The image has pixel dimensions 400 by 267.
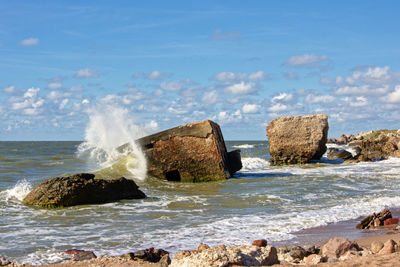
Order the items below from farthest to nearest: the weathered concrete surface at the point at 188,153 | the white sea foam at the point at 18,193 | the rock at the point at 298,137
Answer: the rock at the point at 298,137 < the weathered concrete surface at the point at 188,153 < the white sea foam at the point at 18,193

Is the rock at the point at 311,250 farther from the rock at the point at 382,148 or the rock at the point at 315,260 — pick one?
the rock at the point at 382,148

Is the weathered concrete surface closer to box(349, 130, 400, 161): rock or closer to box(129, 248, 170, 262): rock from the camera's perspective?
box(129, 248, 170, 262): rock

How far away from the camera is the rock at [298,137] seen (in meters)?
17.0

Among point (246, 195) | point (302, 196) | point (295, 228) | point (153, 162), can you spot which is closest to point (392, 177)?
point (302, 196)

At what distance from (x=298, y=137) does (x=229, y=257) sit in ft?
46.2

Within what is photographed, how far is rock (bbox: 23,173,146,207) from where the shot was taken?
26.5 feet

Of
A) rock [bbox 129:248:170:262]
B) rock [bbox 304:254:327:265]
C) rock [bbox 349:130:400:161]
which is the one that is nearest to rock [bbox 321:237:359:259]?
rock [bbox 304:254:327:265]

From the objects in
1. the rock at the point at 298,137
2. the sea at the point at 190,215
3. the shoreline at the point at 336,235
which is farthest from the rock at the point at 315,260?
the rock at the point at 298,137

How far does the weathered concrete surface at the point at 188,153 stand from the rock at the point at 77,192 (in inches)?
118

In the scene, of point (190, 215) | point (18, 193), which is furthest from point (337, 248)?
point (18, 193)

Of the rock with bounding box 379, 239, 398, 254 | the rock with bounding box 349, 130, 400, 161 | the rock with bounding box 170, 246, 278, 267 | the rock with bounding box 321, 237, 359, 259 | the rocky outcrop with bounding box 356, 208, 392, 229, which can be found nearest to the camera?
the rock with bounding box 170, 246, 278, 267

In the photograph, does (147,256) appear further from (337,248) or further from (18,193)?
(18,193)

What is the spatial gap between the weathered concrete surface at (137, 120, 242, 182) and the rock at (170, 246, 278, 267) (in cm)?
790

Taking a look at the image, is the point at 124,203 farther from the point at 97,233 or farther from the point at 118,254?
the point at 118,254
